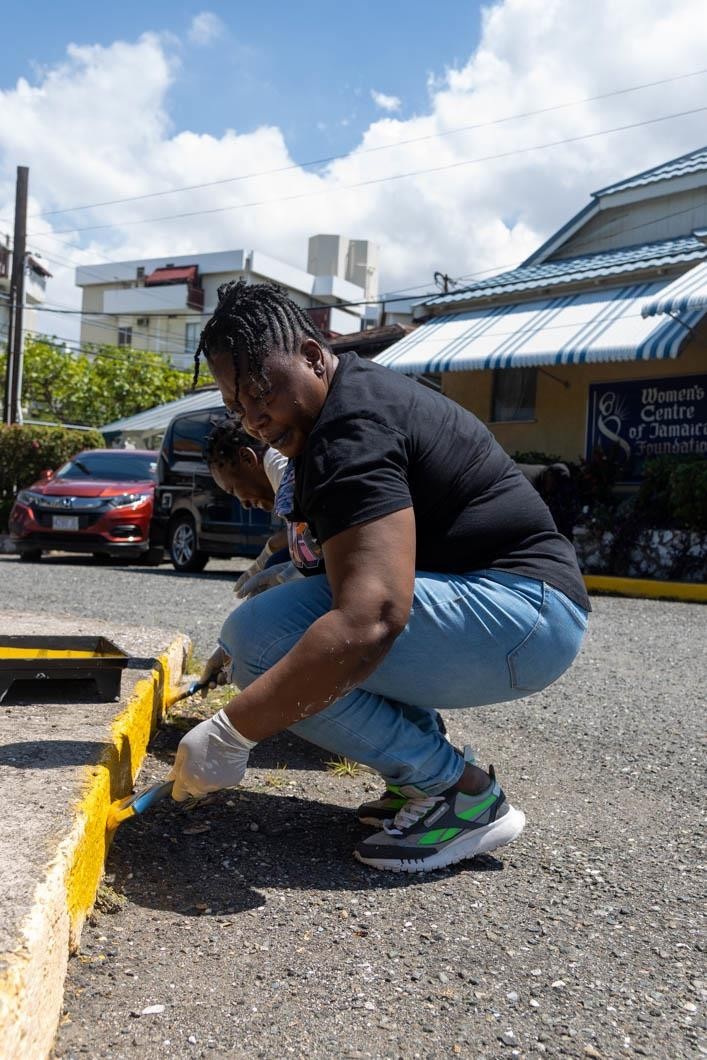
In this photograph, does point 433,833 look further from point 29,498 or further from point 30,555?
point 30,555

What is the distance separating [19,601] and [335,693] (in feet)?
19.1

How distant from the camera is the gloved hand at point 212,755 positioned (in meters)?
2.09

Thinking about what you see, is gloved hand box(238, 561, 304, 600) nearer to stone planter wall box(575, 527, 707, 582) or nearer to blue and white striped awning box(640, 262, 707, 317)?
blue and white striped awning box(640, 262, 707, 317)

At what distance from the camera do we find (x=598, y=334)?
38.0 ft

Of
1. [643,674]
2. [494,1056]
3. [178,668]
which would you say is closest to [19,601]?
[178,668]

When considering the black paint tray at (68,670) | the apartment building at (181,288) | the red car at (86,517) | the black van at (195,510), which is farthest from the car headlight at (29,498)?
the apartment building at (181,288)

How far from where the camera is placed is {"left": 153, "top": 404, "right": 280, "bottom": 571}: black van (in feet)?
Answer: 34.0

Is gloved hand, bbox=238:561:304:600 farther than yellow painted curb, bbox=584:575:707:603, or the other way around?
yellow painted curb, bbox=584:575:707:603

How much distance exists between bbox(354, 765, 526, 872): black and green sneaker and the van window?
8.68 m

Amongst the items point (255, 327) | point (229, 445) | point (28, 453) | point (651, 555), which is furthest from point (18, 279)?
point (255, 327)

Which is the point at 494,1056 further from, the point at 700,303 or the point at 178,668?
the point at 700,303

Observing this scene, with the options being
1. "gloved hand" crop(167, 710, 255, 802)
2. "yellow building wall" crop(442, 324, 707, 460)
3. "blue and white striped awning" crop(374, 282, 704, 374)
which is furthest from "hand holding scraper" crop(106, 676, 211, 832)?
"yellow building wall" crop(442, 324, 707, 460)

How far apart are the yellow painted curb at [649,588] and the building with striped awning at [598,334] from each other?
2428 millimetres

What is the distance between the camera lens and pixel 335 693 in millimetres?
2033
